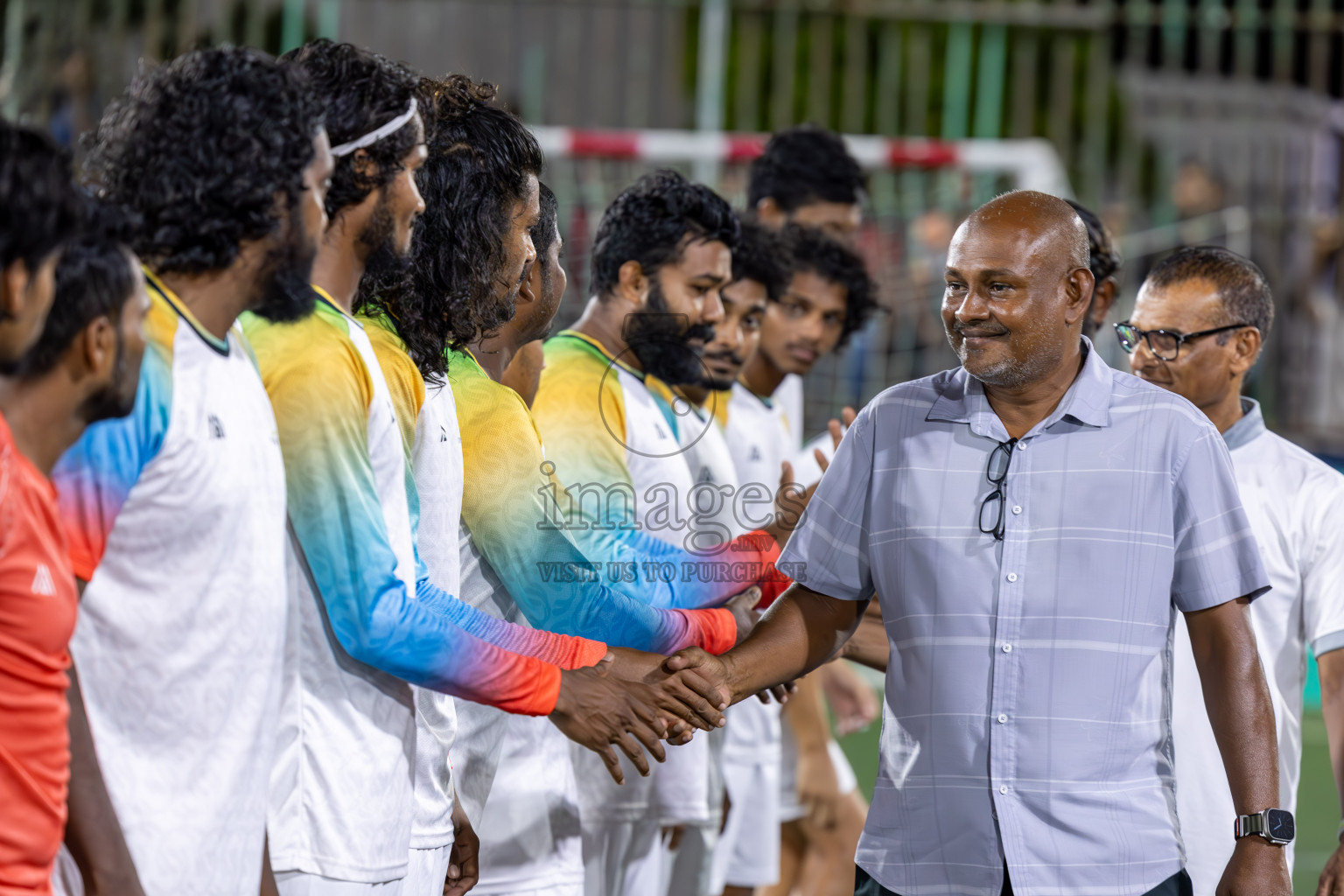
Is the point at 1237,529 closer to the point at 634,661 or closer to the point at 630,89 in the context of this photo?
the point at 634,661

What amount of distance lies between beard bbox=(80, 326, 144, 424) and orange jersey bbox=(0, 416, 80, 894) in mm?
113

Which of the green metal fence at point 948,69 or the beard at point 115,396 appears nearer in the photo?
the beard at point 115,396

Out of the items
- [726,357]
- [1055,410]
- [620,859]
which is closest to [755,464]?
[726,357]

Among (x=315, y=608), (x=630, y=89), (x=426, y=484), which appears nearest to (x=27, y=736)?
(x=315, y=608)

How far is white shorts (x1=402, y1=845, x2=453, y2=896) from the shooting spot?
2887 mm

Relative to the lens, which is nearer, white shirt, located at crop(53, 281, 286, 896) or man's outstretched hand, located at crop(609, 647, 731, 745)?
white shirt, located at crop(53, 281, 286, 896)

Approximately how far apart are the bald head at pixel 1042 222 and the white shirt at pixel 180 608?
158 centimetres

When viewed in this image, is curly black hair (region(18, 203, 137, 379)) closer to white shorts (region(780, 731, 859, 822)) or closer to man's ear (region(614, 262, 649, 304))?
man's ear (region(614, 262, 649, 304))


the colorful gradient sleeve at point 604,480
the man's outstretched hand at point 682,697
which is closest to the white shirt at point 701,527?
the colorful gradient sleeve at point 604,480

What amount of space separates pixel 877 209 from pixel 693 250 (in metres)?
6.41

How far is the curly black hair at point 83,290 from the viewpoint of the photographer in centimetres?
201

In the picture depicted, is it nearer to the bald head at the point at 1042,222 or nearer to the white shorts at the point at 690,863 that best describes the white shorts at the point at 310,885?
the bald head at the point at 1042,222

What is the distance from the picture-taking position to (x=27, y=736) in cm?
196

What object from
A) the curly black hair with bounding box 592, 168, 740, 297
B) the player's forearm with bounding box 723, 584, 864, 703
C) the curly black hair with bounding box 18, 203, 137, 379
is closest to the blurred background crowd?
the curly black hair with bounding box 592, 168, 740, 297
